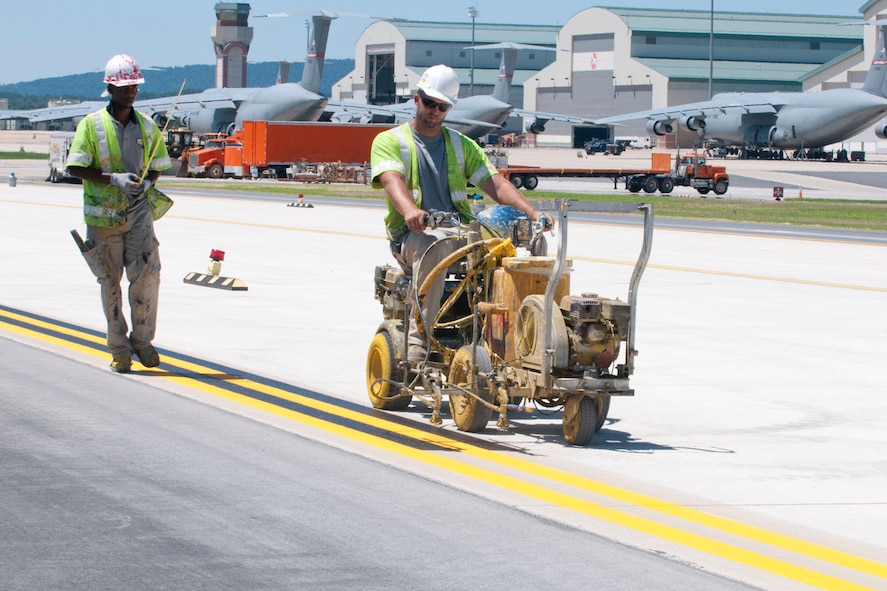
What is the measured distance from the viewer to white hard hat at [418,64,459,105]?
898 cm

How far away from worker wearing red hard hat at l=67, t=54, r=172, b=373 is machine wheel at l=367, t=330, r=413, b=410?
7.24ft

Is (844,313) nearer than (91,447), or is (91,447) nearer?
(91,447)

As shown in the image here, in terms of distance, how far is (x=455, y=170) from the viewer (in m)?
9.37

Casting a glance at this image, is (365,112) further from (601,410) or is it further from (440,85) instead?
(601,410)

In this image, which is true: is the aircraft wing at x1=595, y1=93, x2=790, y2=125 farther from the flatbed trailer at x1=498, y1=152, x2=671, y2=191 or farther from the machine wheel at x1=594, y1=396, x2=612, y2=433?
the machine wheel at x1=594, y1=396, x2=612, y2=433

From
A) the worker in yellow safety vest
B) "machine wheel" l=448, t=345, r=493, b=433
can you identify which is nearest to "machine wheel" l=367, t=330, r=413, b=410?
the worker in yellow safety vest

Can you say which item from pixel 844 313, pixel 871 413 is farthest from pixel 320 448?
pixel 844 313

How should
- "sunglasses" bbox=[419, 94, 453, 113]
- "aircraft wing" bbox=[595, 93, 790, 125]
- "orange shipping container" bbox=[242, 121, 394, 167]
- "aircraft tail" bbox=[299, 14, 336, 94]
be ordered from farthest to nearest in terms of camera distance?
"aircraft wing" bbox=[595, 93, 790, 125], "aircraft tail" bbox=[299, 14, 336, 94], "orange shipping container" bbox=[242, 121, 394, 167], "sunglasses" bbox=[419, 94, 453, 113]

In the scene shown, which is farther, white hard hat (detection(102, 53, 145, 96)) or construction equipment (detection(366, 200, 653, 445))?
white hard hat (detection(102, 53, 145, 96))

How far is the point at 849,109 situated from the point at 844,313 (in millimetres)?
74041

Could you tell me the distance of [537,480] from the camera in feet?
24.8

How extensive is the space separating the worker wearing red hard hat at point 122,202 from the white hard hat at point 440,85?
279 cm

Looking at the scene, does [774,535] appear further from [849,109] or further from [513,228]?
[849,109]

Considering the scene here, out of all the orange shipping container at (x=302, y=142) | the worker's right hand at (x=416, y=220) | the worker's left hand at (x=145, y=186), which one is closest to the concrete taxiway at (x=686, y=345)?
the worker's right hand at (x=416, y=220)
